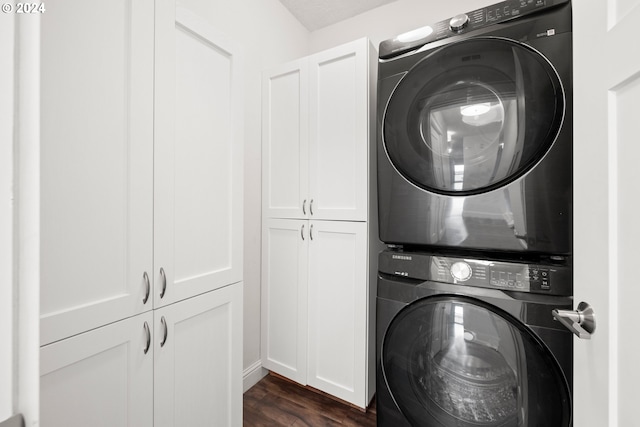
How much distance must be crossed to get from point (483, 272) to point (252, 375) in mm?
1601

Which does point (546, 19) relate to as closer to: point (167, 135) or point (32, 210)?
point (167, 135)

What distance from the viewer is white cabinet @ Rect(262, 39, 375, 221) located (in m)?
1.48

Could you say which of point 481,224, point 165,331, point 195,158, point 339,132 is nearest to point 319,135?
point 339,132

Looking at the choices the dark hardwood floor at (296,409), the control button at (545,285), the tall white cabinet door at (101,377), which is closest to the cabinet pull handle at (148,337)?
the tall white cabinet door at (101,377)

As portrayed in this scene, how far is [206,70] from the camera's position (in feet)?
3.31

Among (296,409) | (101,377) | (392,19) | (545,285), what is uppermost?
(392,19)

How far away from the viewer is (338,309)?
156 centimetres

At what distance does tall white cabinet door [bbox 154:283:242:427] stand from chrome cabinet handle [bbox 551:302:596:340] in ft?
3.44

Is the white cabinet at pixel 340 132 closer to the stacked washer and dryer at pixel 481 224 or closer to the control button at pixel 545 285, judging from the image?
the stacked washer and dryer at pixel 481 224

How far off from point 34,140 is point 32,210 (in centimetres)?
10

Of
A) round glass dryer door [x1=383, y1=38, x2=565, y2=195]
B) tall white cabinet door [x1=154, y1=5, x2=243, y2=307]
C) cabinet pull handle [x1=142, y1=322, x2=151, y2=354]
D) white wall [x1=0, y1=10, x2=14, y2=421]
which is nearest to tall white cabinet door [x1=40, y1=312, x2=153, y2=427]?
cabinet pull handle [x1=142, y1=322, x2=151, y2=354]

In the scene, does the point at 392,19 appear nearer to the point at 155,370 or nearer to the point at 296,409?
the point at 155,370
